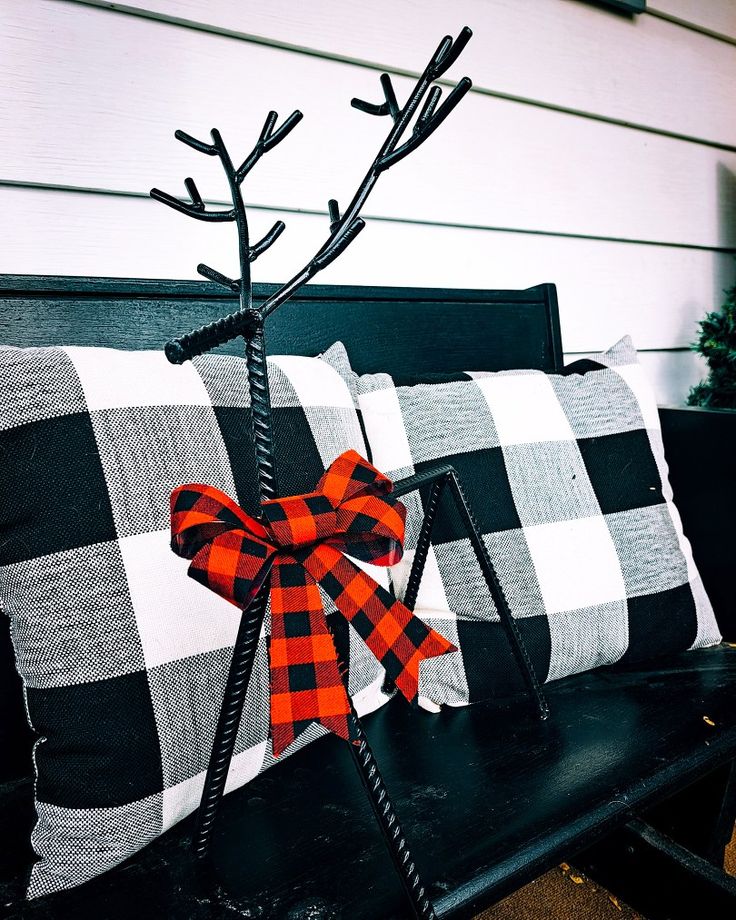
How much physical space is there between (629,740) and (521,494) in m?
0.28

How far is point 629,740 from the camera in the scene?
27.3 inches

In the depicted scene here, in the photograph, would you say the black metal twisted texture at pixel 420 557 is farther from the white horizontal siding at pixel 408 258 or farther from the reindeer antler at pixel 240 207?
the white horizontal siding at pixel 408 258

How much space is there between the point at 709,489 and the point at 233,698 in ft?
2.78

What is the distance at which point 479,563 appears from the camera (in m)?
0.72

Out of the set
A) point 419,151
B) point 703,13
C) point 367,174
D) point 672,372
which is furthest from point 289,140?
point 703,13

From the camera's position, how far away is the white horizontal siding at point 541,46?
112 cm

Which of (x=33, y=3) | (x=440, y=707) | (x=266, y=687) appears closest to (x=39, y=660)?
(x=266, y=687)

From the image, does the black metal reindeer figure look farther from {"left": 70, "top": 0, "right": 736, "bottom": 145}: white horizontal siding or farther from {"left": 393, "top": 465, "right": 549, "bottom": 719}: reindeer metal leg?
{"left": 70, "top": 0, "right": 736, "bottom": 145}: white horizontal siding

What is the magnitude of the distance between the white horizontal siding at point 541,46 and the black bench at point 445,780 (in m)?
0.45

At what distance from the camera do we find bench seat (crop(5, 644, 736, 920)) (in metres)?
0.51

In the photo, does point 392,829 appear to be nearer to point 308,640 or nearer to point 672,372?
point 308,640

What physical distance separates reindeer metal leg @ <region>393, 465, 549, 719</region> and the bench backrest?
27 centimetres

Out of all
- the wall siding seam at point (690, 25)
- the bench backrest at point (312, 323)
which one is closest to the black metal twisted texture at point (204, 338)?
the bench backrest at point (312, 323)

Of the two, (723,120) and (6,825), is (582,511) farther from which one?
(723,120)
